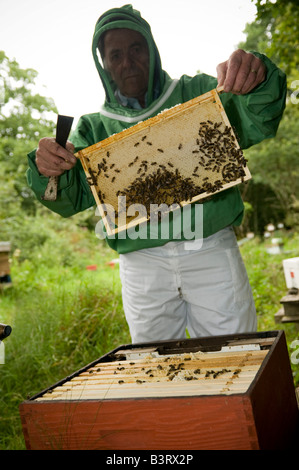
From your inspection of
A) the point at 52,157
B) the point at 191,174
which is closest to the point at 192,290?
the point at 191,174

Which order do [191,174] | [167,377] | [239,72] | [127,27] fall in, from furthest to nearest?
[127,27]
[191,174]
[239,72]
[167,377]

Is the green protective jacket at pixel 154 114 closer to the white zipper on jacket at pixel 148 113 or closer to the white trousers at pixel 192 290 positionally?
the white zipper on jacket at pixel 148 113

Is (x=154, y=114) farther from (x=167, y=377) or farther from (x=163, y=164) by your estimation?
(x=167, y=377)

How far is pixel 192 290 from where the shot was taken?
261cm

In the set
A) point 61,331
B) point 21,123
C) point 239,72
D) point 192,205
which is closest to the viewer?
point 239,72

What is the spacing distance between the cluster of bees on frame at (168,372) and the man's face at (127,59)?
5.89ft

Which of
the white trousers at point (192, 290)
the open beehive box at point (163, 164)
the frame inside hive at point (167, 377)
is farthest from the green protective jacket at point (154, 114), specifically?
the frame inside hive at point (167, 377)

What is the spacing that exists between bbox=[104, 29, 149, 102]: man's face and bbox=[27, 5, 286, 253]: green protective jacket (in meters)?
0.06

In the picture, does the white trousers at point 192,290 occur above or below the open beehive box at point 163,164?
below

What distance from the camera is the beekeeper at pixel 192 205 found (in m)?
2.49

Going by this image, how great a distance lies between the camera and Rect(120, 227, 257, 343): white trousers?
2.56m

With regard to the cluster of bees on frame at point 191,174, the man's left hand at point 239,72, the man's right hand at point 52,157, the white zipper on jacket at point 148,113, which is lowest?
the cluster of bees on frame at point 191,174

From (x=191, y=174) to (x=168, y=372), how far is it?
3.66ft

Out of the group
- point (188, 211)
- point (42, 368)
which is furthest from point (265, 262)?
point (188, 211)
